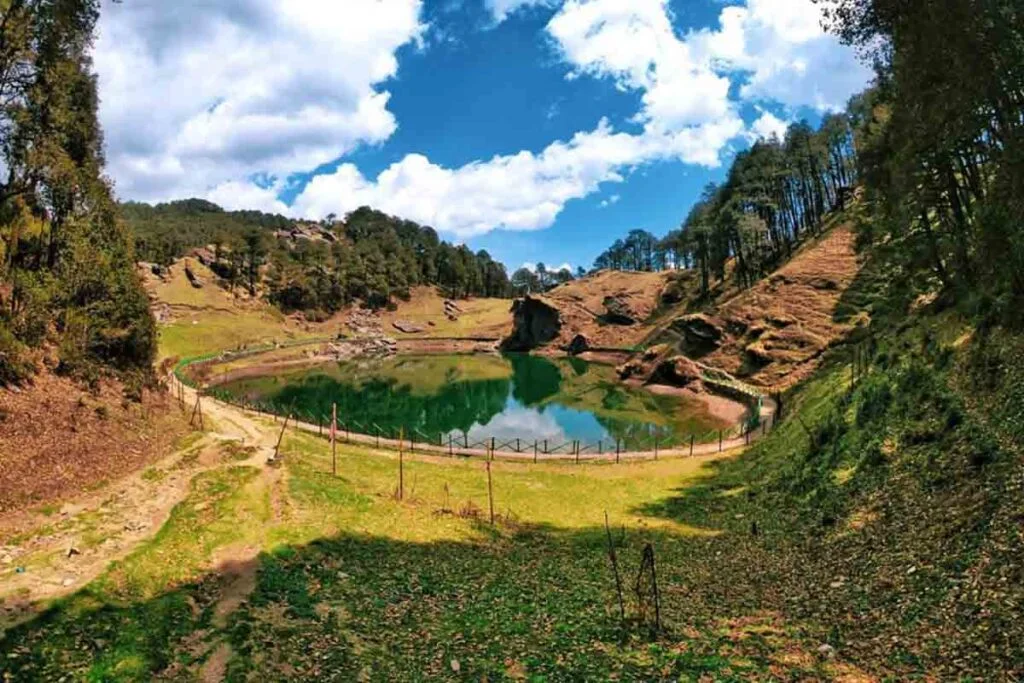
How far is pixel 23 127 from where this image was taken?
28.8 m

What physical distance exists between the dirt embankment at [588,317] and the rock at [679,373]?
51.9 metres

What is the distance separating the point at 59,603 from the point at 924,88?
3137cm

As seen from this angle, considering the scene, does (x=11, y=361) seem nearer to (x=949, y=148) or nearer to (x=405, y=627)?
(x=405, y=627)

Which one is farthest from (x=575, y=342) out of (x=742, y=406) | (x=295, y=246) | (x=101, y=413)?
(x=101, y=413)

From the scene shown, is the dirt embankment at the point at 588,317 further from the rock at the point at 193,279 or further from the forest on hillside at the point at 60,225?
the forest on hillside at the point at 60,225

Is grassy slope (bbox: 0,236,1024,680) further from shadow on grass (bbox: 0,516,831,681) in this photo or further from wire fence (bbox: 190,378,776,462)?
wire fence (bbox: 190,378,776,462)

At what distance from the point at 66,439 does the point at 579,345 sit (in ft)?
406

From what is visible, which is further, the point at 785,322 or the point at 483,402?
the point at 483,402

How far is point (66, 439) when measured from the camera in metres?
24.9

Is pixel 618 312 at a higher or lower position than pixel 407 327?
higher

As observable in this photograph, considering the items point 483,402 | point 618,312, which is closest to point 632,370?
point 483,402

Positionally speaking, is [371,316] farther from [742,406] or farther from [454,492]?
[454,492]

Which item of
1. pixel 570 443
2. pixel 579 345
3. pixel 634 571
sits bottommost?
pixel 570 443

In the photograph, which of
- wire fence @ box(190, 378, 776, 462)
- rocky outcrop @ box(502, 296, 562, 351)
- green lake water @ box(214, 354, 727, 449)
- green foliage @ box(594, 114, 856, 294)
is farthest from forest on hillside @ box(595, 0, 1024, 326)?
rocky outcrop @ box(502, 296, 562, 351)
